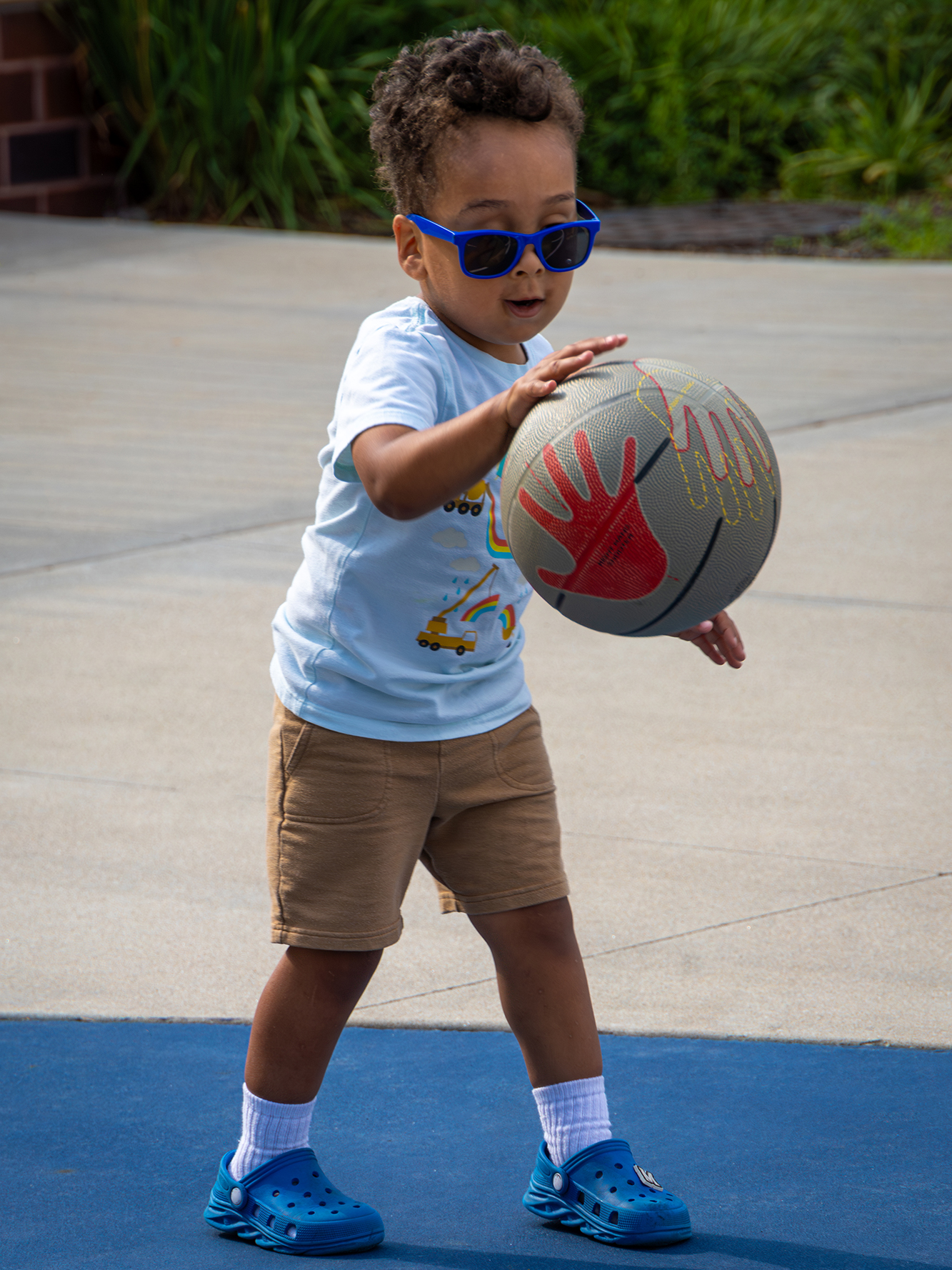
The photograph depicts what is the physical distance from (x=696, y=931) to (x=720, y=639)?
3.57 feet

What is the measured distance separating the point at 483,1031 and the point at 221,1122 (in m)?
0.55

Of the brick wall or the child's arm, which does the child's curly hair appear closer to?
the child's arm

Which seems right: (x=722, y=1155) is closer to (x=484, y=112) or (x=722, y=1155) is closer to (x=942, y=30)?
(x=484, y=112)

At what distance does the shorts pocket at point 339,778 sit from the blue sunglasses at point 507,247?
0.69 meters

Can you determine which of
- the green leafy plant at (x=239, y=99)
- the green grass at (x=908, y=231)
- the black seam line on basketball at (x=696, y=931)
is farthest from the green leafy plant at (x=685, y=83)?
the black seam line on basketball at (x=696, y=931)

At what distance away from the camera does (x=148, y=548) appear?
6352mm

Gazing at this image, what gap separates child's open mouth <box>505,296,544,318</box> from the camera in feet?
8.14

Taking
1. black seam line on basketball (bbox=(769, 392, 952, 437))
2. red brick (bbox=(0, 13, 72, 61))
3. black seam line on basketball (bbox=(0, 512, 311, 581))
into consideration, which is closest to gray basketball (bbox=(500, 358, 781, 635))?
black seam line on basketball (bbox=(0, 512, 311, 581))

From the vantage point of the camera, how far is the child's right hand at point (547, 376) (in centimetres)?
220

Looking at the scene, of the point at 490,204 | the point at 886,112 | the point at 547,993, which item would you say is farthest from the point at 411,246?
the point at 886,112

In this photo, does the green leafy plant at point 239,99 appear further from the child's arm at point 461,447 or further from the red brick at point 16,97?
the child's arm at point 461,447

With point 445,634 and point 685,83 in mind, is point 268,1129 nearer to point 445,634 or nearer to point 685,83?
point 445,634

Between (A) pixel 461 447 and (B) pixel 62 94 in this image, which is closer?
(A) pixel 461 447

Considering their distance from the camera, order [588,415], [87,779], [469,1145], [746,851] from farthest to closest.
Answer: [87,779] < [746,851] < [469,1145] < [588,415]
